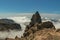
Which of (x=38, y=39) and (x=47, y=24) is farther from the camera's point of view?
(x=47, y=24)

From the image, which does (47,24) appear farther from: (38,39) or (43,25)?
(38,39)

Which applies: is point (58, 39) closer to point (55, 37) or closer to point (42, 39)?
point (55, 37)

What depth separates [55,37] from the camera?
76.4 metres

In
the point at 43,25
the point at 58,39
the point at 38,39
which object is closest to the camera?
the point at 58,39

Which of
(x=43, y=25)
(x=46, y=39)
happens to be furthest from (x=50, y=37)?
(x=43, y=25)

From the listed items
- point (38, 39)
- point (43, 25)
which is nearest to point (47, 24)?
point (43, 25)

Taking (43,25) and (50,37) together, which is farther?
(43,25)

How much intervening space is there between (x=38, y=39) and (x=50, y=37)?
610 centimetres

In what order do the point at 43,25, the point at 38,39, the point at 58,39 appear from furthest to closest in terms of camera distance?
1. the point at 43,25
2. the point at 38,39
3. the point at 58,39

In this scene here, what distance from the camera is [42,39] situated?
78.9m

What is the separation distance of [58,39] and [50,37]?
4289 mm

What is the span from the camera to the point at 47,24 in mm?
A: 165125

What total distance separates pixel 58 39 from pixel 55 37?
87.9 inches

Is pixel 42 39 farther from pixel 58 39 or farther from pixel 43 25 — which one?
pixel 43 25
